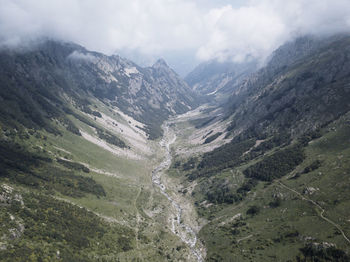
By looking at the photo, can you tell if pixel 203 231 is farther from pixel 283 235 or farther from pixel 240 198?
pixel 283 235

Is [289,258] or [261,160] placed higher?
[261,160]

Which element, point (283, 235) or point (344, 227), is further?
point (283, 235)

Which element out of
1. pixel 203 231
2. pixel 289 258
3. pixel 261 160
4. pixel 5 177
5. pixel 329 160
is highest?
pixel 261 160

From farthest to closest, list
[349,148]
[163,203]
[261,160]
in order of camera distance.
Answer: [261,160]
[163,203]
[349,148]

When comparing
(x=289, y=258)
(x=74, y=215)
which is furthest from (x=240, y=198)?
(x=74, y=215)

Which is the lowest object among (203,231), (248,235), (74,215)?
(248,235)

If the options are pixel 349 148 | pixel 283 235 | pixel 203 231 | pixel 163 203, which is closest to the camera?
pixel 283 235

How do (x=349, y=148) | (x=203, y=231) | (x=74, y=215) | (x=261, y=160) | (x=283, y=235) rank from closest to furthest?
1. (x=283, y=235)
2. (x=74, y=215)
3. (x=203, y=231)
4. (x=349, y=148)
5. (x=261, y=160)

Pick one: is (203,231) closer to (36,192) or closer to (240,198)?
(240,198)

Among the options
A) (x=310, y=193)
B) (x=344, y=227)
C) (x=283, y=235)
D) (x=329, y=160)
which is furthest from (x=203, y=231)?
(x=329, y=160)
